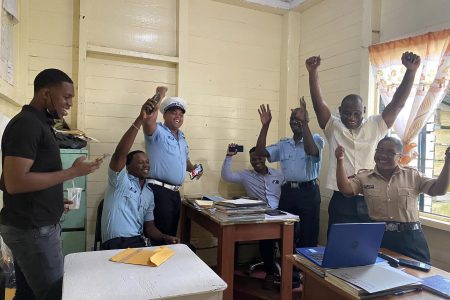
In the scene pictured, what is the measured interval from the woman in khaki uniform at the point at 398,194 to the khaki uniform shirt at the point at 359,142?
0.92 ft

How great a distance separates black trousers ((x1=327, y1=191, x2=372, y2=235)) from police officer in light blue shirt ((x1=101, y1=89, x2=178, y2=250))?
111cm

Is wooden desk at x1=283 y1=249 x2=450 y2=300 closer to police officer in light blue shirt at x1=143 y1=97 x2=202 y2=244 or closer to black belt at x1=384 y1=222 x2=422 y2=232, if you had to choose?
black belt at x1=384 y1=222 x2=422 y2=232

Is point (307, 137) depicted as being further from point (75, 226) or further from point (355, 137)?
point (75, 226)

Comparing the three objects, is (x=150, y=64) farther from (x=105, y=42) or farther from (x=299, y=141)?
(x=299, y=141)

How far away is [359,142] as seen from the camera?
2189 mm

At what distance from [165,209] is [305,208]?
1.14 m

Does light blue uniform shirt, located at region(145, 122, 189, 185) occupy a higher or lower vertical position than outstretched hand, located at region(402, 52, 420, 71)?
lower

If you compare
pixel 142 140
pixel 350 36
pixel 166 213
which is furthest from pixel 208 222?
pixel 350 36

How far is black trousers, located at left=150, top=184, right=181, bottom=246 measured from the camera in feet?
8.24

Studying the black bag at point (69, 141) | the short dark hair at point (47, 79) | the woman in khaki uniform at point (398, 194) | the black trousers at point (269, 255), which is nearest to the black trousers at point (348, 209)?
the woman in khaki uniform at point (398, 194)

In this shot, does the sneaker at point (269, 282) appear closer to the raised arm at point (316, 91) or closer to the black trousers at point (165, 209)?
the black trousers at point (165, 209)

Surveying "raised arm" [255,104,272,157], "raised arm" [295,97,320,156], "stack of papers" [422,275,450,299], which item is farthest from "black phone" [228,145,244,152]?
"stack of papers" [422,275,450,299]

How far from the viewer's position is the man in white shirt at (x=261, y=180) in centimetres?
306

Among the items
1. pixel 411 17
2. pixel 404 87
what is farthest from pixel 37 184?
pixel 411 17
